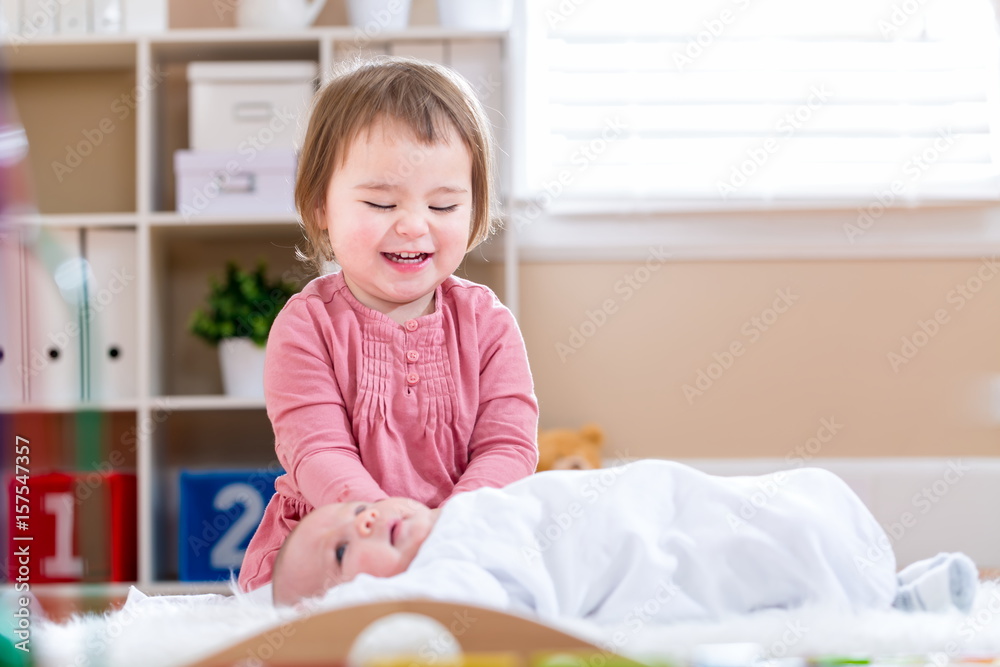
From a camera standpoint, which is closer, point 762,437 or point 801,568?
point 801,568

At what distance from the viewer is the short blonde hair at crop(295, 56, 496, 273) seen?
102cm

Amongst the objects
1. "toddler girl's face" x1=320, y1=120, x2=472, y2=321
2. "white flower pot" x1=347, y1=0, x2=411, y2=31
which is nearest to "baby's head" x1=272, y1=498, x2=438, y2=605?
"toddler girl's face" x1=320, y1=120, x2=472, y2=321

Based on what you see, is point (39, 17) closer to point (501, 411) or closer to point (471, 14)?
point (471, 14)

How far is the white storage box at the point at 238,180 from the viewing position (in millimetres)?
2084

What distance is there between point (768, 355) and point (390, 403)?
138cm

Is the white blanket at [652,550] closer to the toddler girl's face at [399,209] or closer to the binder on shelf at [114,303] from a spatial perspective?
the toddler girl's face at [399,209]

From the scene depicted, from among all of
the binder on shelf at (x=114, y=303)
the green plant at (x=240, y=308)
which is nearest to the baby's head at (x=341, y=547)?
the green plant at (x=240, y=308)

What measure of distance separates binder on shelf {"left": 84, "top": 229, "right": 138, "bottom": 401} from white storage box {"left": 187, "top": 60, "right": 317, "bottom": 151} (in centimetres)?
28

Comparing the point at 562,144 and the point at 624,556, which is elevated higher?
the point at 562,144

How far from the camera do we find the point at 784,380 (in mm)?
2232

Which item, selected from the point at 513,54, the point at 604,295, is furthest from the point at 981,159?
the point at 513,54

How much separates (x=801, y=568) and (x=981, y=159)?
1784 millimetres

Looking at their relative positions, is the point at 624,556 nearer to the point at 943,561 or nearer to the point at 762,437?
the point at 943,561

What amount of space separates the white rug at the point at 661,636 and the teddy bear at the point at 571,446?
132 cm
